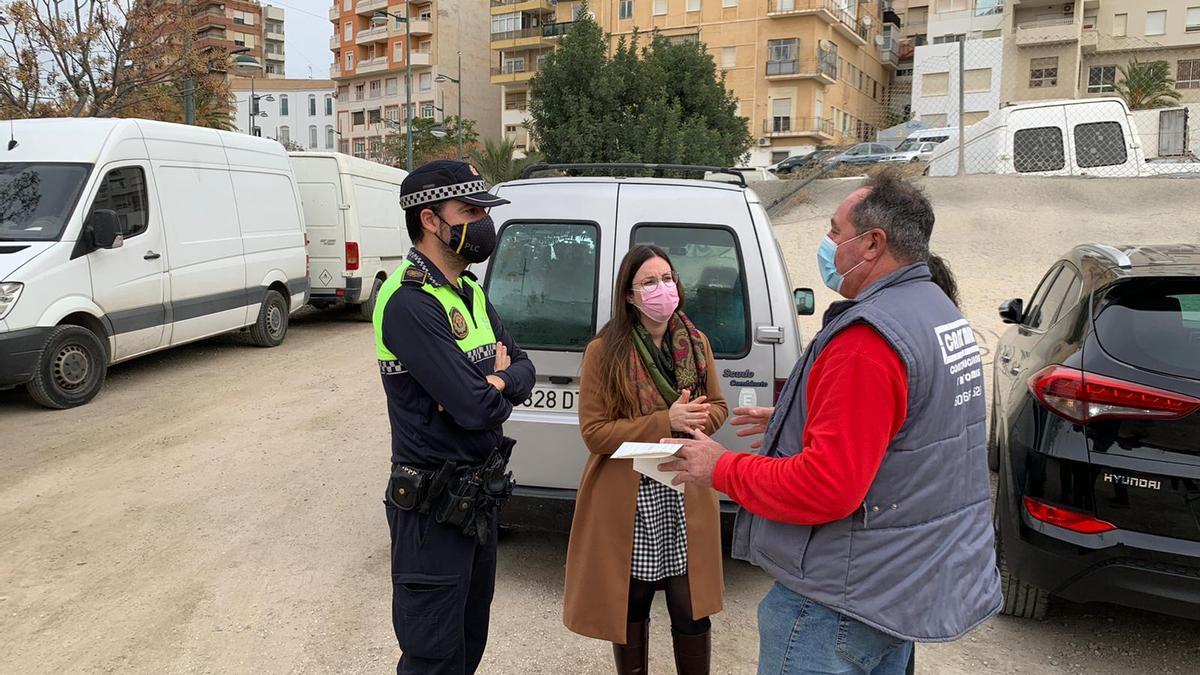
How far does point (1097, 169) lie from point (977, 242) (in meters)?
3.65

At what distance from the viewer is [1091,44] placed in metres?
46.8

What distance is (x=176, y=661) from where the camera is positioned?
341 centimetres

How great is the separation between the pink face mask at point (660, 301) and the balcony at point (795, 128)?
4868cm

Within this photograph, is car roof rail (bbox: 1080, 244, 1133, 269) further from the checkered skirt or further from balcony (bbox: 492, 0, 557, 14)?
balcony (bbox: 492, 0, 557, 14)

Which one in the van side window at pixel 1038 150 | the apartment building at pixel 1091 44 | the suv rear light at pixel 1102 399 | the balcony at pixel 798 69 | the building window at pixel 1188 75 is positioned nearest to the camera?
the suv rear light at pixel 1102 399

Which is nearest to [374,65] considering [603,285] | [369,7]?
[369,7]

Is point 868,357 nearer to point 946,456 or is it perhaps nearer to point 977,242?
point 946,456

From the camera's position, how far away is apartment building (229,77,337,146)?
267ft

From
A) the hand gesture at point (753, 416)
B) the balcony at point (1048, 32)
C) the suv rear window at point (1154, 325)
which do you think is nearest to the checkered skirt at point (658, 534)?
the hand gesture at point (753, 416)

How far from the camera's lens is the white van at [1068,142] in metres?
14.4

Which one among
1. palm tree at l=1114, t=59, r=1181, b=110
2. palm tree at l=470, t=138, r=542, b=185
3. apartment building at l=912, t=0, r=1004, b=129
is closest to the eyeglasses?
palm tree at l=470, t=138, r=542, b=185

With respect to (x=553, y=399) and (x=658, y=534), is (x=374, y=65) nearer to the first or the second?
(x=553, y=399)

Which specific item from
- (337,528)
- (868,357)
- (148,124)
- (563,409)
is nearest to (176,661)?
(337,528)

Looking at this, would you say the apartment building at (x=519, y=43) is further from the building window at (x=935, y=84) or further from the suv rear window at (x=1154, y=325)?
the suv rear window at (x=1154, y=325)
